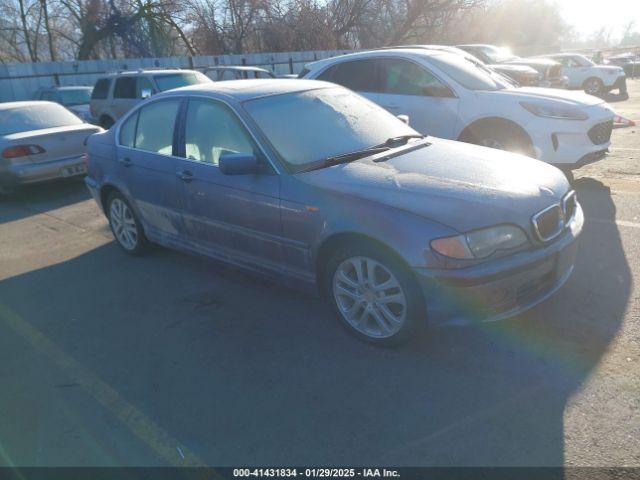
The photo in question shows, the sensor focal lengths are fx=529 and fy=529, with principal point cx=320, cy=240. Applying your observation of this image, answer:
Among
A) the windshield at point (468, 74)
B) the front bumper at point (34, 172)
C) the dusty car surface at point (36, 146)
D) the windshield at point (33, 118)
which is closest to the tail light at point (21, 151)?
the dusty car surface at point (36, 146)

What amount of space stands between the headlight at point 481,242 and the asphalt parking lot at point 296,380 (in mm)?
690

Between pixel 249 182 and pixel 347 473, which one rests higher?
pixel 249 182

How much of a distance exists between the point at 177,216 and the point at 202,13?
2878 cm

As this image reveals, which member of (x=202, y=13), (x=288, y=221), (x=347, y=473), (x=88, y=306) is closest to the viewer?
(x=347, y=473)

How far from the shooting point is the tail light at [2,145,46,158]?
26.3 ft

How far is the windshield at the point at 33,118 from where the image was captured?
8609 mm

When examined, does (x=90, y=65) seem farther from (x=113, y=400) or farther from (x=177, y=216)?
(x=113, y=400)

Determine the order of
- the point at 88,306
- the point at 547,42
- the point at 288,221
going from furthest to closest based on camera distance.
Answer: the point at 547,42
the point at 88,306
the point at 288,221

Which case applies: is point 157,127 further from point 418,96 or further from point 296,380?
point 418,96

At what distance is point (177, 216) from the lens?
4.67 m

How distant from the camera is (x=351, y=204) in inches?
131

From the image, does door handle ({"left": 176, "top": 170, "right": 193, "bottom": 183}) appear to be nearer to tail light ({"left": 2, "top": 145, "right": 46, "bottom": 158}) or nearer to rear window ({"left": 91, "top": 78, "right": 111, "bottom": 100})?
tail light ({"left": 2, "top": 145, "right": 46, "bottom": 158})

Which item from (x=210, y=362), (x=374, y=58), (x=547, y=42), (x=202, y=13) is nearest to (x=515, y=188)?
(x=210, y=362)

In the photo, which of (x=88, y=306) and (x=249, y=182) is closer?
(x=249, y=182)
